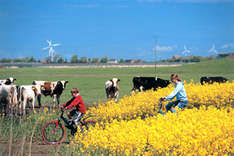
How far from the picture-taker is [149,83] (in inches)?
1159

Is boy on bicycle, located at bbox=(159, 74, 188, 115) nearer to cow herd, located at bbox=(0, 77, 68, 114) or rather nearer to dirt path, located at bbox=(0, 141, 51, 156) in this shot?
dirt path, located at bbox=(0, 141, 51, 156)

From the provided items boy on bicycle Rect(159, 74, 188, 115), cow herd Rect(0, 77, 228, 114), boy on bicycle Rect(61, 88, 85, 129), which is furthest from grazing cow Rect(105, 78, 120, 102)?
boy on bicycle Rect(61, 88, 85, 129)

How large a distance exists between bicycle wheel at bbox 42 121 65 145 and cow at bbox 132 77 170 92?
53.0ft

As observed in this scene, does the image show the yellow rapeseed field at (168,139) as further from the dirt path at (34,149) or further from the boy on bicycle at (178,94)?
the boy on bicycle at (178,94)

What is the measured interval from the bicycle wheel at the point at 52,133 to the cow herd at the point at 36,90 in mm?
2287

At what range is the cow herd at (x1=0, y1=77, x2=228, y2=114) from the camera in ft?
58.2

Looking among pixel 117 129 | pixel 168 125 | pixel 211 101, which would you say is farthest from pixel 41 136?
pixel 211 101

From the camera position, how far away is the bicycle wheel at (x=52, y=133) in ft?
41.2

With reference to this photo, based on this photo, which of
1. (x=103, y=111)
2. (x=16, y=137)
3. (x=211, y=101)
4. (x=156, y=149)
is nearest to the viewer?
(x=156, y=149)

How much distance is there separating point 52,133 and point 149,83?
56.2 feet

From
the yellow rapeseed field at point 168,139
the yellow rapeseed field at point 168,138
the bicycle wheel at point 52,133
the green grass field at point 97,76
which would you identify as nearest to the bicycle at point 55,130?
the bicycle wheel at point 52,133

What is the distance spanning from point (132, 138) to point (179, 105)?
4.78 meters

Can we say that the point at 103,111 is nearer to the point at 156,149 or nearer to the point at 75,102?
the point at 75,102

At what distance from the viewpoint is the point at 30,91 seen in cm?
1903
